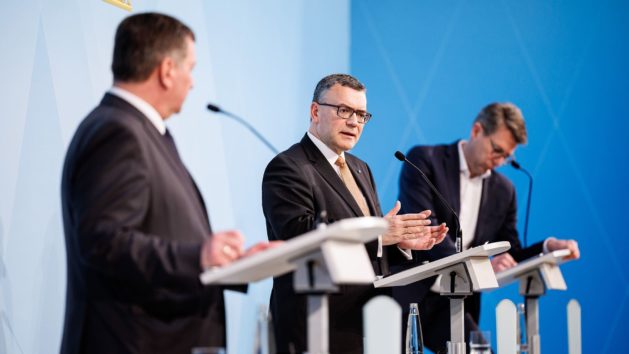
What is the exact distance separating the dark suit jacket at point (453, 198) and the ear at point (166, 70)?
8.32ft

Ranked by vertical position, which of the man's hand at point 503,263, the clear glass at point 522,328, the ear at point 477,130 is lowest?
the clear glass at point 522,328

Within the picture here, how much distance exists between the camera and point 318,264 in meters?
2.34

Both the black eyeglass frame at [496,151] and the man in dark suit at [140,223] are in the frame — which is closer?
the man in dark suit at [140,223]

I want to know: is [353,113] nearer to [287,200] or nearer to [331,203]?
[331,203]

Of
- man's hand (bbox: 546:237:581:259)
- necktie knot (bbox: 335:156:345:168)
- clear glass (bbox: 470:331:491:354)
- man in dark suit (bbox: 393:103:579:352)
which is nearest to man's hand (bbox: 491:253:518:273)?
man in dark suit (bbox: 393:103:579:352)

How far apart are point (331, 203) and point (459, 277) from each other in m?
0.60

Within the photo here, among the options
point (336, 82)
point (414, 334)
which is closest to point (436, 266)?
point (414, 334)

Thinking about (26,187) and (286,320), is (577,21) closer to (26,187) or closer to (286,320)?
(286,320)

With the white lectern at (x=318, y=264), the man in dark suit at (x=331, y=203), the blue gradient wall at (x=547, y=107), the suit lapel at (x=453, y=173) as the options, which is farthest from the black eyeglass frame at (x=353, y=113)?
the blue gradient wall at (x=547, y=107)

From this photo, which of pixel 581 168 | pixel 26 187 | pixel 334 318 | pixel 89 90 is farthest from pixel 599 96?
pixel 26 187

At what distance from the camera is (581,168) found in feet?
20.0

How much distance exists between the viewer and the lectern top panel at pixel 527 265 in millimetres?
4075

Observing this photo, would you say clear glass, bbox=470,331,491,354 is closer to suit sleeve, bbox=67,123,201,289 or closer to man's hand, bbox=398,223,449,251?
man's hand, bbox=398,223,449,251

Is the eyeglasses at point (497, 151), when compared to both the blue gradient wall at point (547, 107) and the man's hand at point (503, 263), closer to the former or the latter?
the man's hand at point (503, 263)
